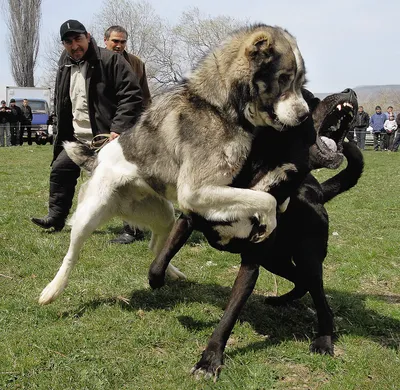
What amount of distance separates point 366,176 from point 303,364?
1083cm

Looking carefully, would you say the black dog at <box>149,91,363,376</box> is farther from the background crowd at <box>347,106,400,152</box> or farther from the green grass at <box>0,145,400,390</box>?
the background crowd at <box>347,106,400,152</box>

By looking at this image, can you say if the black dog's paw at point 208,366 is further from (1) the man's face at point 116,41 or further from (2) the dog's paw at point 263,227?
(1) the man's face at point 116,41

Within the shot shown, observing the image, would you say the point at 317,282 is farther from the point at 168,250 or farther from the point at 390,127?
the point at 390,127

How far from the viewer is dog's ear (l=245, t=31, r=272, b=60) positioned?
326cm

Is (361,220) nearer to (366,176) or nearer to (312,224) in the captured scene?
(312,224)

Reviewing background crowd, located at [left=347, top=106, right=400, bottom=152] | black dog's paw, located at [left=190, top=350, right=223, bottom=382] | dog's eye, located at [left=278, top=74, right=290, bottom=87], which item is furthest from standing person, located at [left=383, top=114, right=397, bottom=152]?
black dog's paw, located at [left=190, top=350, right=223, bottom=382]

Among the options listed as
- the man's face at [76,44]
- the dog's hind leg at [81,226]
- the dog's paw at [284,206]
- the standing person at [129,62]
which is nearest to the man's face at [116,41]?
the standing person at [129,62]

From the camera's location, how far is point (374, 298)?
179 inches

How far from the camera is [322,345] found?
3.51 meters

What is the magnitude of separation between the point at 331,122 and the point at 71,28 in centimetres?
268

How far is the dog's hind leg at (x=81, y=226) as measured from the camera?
4.06 metres

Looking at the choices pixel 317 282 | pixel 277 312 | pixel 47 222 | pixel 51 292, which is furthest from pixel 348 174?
pixel 47 222

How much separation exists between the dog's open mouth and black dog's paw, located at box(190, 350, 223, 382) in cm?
135

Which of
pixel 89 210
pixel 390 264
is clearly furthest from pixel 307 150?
pixel 390 264
